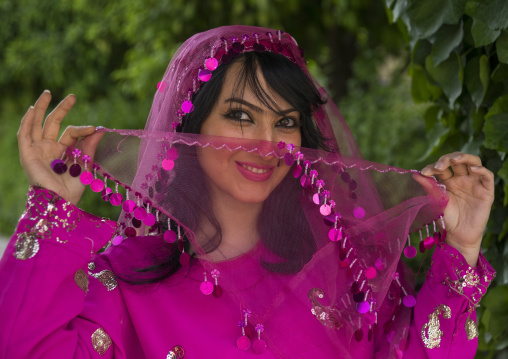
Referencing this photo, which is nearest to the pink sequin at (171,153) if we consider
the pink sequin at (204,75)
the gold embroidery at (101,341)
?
the pink sequin at (204,75)

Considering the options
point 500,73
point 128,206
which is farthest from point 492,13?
point 128,206

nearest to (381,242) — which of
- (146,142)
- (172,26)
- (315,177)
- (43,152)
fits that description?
(315,177)

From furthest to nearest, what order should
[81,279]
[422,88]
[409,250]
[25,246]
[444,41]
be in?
[422,88] < [444,41] < [409,250] < [81,279] < [25,246]

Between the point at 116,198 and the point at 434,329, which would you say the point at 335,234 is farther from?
the point at 116,198

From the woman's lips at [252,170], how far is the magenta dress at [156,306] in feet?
0.65

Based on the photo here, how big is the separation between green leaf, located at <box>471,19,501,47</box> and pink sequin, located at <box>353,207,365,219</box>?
22.1 inches

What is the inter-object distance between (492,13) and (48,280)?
135 centimetres

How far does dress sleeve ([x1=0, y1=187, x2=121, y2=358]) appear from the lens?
1556 mm

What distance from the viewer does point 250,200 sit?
183cm

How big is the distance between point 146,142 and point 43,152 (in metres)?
0.25

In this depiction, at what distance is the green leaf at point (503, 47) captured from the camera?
1832 mm

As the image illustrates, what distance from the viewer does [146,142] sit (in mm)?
1708

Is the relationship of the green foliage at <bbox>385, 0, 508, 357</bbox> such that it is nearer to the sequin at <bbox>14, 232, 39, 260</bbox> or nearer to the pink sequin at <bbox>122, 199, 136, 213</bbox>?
the pink sequin at <bbox>122, 199, 136, 213</bbox>

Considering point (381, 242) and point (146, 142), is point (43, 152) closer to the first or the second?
point (146, 142)
